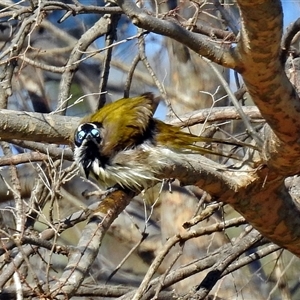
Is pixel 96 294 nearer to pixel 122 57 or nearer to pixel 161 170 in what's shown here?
pixel 161 170

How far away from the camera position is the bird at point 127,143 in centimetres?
331

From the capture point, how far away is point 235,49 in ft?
7.18

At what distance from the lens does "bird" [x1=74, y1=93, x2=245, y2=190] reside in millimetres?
3311

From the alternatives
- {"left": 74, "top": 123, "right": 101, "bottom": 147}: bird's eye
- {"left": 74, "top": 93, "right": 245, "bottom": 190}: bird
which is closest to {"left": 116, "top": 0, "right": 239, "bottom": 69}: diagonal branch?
{"left": 74, "top": 93, "right": 245, "bottom": 190}: bird

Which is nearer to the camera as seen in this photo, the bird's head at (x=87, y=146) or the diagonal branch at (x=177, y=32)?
the diagonal branch at (x=177, y=32)

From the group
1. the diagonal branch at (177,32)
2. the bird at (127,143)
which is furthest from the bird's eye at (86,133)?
the diagonal branch at (177,32)

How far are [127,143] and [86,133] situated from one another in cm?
24

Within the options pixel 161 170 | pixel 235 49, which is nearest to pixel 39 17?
pixel 161 170

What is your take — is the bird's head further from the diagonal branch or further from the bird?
the diagonal branch

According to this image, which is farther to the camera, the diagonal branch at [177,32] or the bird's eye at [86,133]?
the bird's eye at [86,133]

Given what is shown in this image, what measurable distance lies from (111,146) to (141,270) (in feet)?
11.6

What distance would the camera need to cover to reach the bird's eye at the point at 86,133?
11.0 feet

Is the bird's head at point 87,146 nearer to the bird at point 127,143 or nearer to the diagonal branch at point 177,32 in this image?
the bird at point 127,143

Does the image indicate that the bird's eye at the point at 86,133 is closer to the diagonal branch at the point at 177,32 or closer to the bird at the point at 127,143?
the bird at the point at 127,143
